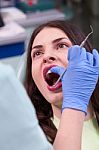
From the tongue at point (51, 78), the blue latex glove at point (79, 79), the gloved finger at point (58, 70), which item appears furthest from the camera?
the tongue at point (51, 78)

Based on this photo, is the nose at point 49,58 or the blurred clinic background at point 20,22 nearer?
the nose at point 49,58

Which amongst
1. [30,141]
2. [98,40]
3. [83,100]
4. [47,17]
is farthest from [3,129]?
[98,40]

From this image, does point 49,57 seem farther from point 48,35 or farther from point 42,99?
point 42,99

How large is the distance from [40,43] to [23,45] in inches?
35.6

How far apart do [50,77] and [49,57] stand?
77mm

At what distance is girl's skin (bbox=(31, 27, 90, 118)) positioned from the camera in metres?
1.21

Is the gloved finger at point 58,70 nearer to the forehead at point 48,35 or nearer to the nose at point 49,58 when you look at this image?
the nose at point 49,58

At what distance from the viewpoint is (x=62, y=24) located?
4.48ft

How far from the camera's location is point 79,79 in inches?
39.8

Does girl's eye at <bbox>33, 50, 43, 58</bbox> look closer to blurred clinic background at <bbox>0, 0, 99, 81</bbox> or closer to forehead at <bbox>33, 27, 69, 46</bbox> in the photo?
forehead at <bbox>33, 27, 69, 46</bbox>

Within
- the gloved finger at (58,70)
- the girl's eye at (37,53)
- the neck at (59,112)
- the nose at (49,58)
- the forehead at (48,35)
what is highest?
the forehead at (48,35)

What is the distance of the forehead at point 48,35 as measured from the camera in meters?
Result: 1.31

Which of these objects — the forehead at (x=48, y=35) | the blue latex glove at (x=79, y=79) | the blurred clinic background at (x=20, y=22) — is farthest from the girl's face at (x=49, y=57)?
the blurred clinic background at (x=20, y=22)

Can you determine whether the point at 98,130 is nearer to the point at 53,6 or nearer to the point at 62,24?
the point at 62,24
